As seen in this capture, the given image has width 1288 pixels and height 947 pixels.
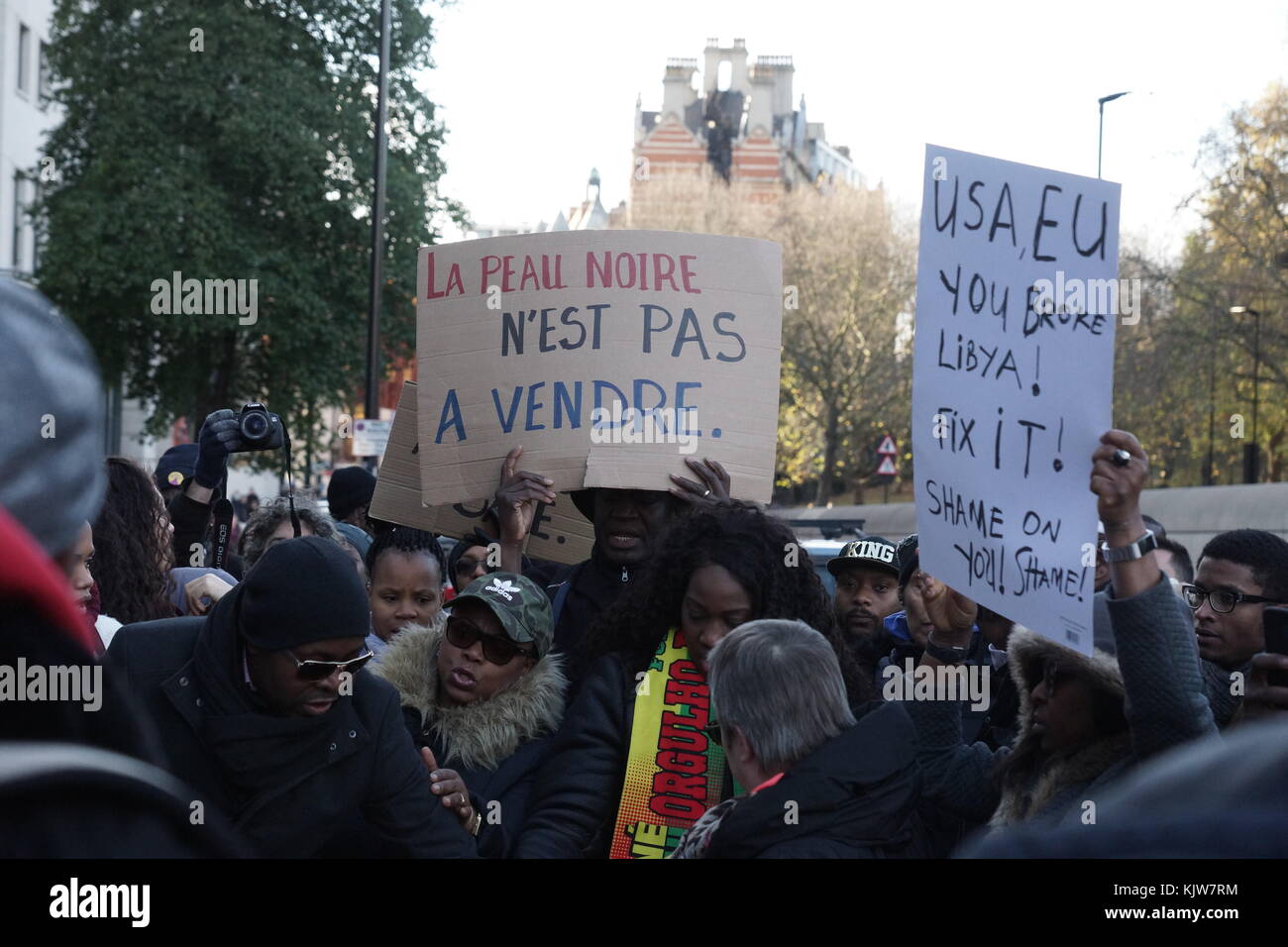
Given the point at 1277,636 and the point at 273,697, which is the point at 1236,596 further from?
the point at 273,697

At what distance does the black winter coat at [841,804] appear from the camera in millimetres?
2633

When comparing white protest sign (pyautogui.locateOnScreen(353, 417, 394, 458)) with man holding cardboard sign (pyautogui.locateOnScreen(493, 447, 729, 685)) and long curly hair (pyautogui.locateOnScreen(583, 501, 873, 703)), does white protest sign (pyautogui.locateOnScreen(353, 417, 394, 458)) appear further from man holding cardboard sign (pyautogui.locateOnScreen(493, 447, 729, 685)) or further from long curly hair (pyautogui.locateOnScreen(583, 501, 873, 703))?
long curly hair (pyautogui.locateOnScreen(583, 501, 873, 703))

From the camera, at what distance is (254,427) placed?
4773 millimetres

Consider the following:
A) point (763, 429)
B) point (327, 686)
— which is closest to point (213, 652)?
point (327, 686)

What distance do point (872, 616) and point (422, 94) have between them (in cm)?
2279

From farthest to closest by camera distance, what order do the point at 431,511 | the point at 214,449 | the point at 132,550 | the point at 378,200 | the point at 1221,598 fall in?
1. the point at 378,200
2. the point at 431,511
3. the point at 214,449
4. the point at 132,550
5. the point at 1221,598

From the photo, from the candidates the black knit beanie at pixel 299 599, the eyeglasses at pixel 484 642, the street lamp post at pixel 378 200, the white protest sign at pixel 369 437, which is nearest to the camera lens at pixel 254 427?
the eyeglasses at pixel 484 642

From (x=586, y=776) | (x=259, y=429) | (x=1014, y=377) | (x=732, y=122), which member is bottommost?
(x=586, y=776)

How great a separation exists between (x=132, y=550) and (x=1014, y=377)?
2.56 meters

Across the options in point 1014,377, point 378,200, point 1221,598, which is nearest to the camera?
point 1014,377

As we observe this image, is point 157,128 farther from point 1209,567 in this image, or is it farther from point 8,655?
point 8,655

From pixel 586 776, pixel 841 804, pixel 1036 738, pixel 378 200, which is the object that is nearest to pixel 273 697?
pixel 586 776

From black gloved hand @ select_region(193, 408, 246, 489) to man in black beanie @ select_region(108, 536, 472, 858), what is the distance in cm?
201

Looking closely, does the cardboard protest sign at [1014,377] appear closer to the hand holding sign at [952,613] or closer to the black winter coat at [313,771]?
the hand holding sign at [952,613]
